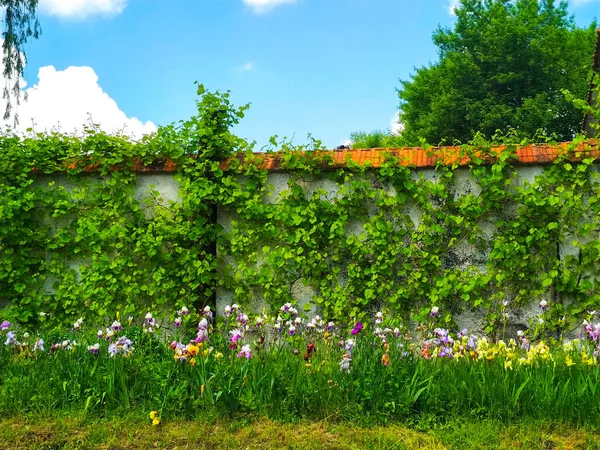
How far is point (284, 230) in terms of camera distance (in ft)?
19.1

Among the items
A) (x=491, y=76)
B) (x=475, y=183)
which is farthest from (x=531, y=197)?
(x=491, y=76)

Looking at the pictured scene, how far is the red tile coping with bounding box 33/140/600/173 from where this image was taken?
5427 millimetres

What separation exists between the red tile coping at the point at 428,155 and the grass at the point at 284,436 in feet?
9.58

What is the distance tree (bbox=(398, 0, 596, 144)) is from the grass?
18.8 metres

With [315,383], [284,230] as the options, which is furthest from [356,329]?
[284,230]

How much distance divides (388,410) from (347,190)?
Answer: 2.79m

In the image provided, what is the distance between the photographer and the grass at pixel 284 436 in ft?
10.2

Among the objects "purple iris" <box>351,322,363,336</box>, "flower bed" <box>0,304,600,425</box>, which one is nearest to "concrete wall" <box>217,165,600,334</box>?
"flower bed" <box>0,304,600,425</box>

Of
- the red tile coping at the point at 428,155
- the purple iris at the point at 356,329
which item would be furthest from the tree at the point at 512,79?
the purple iris at the point at 356,329

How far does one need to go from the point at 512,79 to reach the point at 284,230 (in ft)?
65.9

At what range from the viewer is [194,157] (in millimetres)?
6059

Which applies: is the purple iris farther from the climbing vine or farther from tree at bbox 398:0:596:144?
tree at bbox 398:0:596:144

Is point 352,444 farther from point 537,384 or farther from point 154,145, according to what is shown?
point 154,145

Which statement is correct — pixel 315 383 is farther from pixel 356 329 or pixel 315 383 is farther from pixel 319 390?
pixel 356 329
